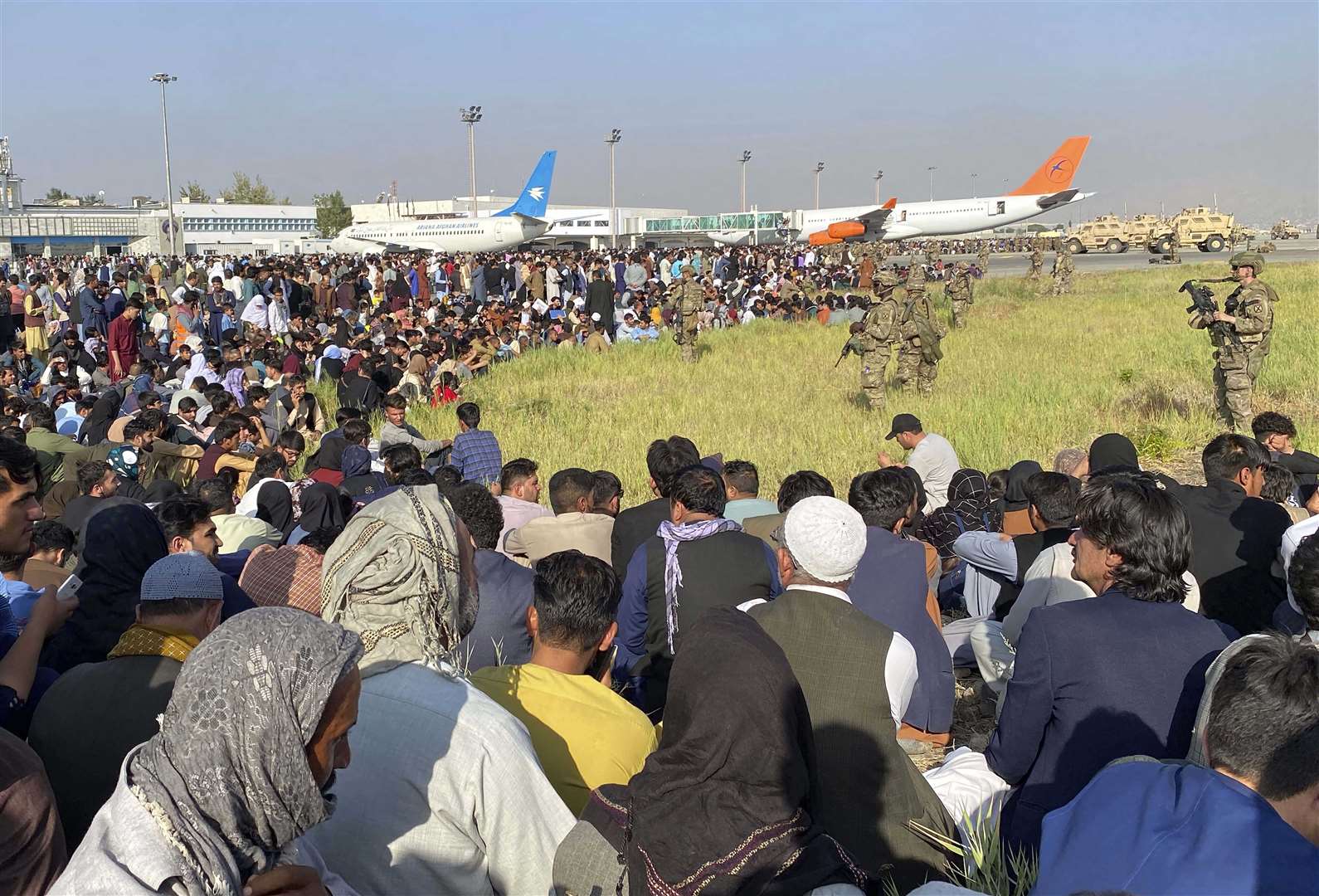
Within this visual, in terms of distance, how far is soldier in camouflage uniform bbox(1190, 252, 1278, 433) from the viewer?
1059 centimetres

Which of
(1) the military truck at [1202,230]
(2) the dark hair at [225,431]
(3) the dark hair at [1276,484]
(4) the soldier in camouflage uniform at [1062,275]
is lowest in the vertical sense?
(3) the dark hair at [1276,484]

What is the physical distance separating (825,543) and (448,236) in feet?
154

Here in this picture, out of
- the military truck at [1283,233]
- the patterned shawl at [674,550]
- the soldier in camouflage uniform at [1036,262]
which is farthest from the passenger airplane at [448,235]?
the patterned shawl at [674,550]

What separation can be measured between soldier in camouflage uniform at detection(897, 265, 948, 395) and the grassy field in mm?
383

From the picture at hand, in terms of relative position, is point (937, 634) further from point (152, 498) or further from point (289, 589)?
point (152, 498)

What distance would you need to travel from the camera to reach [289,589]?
16.6 feet

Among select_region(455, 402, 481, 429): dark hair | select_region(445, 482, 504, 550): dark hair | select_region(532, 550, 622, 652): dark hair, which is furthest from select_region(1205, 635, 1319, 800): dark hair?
select_region(455, 402, 481, 429): dark hair

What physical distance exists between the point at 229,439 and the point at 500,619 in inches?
204

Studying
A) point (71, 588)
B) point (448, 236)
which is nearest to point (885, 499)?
point (71, 588)

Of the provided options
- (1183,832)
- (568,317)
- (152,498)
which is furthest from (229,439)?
(568,317)

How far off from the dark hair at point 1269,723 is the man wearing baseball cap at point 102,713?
7.72 feet

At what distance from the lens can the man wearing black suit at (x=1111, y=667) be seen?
2791 mm

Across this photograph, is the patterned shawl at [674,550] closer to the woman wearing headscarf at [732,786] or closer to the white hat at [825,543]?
the white hat at [825,543]

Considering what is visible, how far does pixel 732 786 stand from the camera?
6.86 ft
